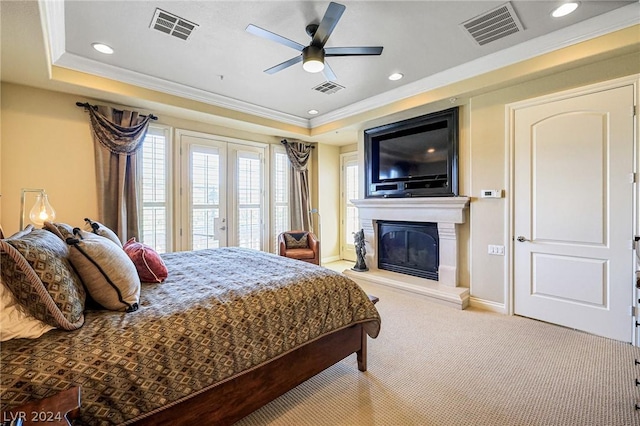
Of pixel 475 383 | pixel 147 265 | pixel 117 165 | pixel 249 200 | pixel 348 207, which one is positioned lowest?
pixel 475 383

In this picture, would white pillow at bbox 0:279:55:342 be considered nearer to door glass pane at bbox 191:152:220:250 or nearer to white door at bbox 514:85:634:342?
door glass pane at bbox 191:152:220:250

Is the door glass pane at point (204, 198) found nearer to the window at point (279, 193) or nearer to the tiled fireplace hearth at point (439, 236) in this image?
the window at point (279, 193)

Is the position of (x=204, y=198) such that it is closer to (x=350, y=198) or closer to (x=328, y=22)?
(x=350, y=198)

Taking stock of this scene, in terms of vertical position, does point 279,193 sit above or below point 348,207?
above

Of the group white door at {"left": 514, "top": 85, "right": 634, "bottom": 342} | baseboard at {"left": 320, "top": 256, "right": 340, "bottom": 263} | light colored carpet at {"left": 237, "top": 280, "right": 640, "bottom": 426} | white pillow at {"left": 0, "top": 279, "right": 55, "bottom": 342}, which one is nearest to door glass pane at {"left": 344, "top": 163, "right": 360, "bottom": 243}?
baseboard at {"left": 320, "top": 256, "right": 340, "bottom": 263}

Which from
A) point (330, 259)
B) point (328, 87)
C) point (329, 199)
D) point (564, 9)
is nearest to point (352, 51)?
point (328, 87)

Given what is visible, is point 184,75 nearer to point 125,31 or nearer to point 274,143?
point 125,31

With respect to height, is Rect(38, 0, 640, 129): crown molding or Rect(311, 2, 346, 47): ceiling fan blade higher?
Rect(38, 0, 640, 129): crown molding

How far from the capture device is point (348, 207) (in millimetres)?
6309

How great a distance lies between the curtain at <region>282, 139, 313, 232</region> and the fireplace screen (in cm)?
159

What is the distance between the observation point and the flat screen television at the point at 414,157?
381 centimetres

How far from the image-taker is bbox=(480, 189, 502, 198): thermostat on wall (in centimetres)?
333

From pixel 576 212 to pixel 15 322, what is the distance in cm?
416

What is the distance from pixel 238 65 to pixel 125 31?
1.08 m
